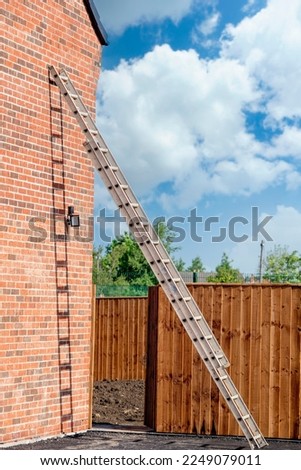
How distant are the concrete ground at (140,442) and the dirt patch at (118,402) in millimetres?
1914

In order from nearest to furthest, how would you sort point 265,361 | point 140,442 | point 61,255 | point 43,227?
point 140,442 → point 43,227 → point 265,361 → point 61,255

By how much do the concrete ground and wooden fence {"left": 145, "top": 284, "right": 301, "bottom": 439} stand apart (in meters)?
0.27

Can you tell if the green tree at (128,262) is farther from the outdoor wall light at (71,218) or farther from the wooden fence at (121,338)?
the outdoor wall light at (71,218)

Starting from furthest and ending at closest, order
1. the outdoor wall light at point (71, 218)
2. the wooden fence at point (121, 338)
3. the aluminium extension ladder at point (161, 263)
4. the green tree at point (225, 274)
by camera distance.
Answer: the green tree at point (225, 274)
the wooden fence at point (121, 338)
the outdoor wall light at point (71, 218)
the aluminium extension ladder at point (161, 263)

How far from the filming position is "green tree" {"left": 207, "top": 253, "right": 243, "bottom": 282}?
4459 cm

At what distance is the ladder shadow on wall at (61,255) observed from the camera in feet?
43.7

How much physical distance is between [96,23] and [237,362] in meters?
5.82

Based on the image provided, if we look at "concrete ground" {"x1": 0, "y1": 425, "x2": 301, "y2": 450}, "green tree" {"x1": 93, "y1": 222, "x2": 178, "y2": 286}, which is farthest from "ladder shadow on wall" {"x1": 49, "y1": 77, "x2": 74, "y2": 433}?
"green tree" {"x1": 93, "y1": 222, "x2": 178, "y2": 286}

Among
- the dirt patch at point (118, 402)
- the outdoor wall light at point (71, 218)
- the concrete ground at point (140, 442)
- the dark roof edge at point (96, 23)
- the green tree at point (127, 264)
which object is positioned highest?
the dark roof edge at point (96, 23)

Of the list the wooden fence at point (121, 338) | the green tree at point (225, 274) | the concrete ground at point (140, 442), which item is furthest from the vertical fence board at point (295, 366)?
the green tree at point (225, 274)

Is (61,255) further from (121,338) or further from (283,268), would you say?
(283,268)

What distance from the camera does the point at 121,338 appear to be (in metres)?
21.8

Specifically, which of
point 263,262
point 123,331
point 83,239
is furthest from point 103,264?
point 83,239

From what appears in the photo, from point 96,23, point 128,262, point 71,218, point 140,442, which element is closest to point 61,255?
point 71,218
